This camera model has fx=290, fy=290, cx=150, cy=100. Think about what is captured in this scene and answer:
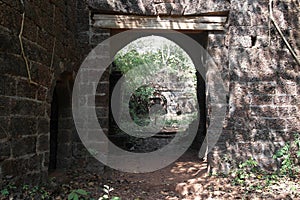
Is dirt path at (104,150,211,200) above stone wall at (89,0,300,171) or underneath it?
underneath

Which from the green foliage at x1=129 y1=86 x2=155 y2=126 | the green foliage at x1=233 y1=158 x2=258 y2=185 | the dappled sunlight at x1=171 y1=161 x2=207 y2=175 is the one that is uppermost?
the green foliage at x1=129 y1=86 x2=155 y2=126

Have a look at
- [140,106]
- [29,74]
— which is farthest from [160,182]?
[140,106]

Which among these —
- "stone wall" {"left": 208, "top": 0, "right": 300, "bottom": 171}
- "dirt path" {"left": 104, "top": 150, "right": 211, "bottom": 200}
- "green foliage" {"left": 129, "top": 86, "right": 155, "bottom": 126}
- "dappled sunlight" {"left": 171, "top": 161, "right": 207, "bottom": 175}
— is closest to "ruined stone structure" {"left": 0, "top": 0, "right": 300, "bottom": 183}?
"stone wall" {"left": 208, "top": 0, "right": 300, "bottom": 171}

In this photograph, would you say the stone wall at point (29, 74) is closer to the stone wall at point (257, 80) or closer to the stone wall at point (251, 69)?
the stone wall at point (251, 69)

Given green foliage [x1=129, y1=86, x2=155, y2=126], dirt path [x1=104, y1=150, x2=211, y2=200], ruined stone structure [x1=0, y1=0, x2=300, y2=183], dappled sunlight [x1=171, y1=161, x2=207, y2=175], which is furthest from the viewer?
green foliage [x1=129, y1=86, x2=155, y2=126]

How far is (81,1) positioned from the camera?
4.88 metres

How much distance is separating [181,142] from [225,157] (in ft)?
12.3

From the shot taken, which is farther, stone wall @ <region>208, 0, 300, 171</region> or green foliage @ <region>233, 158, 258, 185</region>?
stone wall @ <region>208, 0, 300, 171</region>

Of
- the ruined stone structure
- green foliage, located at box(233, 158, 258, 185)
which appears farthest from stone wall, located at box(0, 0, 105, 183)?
green foliage, located at box(233, 158, 258, 185)

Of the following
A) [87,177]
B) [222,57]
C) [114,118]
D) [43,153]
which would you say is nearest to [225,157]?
[222,57]

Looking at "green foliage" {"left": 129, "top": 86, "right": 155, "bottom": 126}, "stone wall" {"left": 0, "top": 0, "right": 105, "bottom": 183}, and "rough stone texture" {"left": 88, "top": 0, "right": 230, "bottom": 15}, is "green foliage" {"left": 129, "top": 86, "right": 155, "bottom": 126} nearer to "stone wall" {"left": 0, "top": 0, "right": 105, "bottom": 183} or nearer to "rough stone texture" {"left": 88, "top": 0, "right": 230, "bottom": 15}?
"rough stone texture" {"left": 88, "top": 0, "right": 230, "bottom": 15}

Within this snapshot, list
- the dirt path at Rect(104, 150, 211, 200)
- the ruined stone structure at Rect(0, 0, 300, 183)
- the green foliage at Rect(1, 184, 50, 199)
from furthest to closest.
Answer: the ruined stone structure at Rect(0, 0, 300, 183) < the dirt path at Rect(104, 150, 211, 200) < the green foliage at Rect(1, 184, 50, 199)

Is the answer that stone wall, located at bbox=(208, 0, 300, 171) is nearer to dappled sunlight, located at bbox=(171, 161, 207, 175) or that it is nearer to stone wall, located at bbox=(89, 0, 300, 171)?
stone wall, located at bbox=(89, 0, 300, 171)

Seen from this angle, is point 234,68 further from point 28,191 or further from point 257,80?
point 28,191
